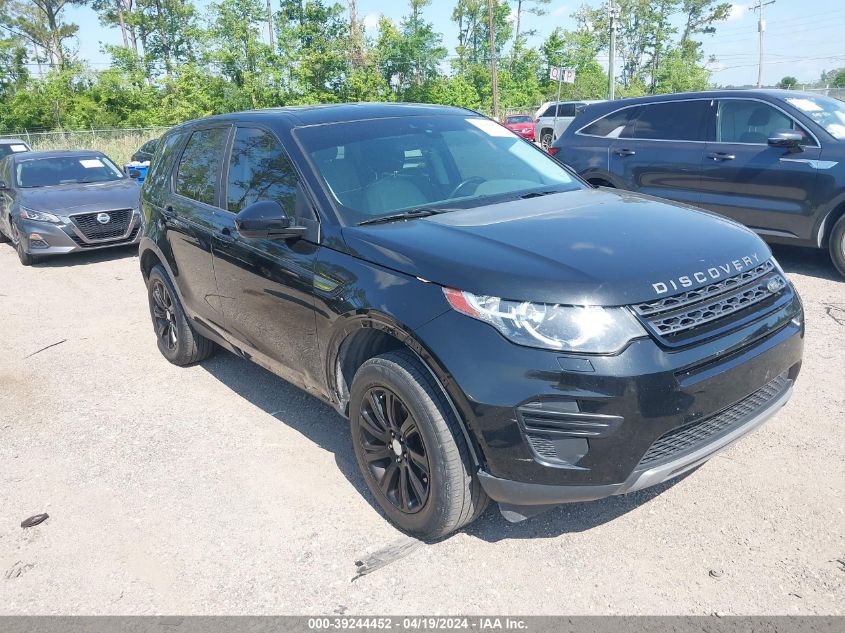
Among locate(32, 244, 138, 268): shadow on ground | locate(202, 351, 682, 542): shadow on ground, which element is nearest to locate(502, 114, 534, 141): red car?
locate(32, 244, 138, 268): shadow on ground

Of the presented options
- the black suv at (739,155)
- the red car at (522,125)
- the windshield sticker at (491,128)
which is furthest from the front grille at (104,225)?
the red car at (522,125)

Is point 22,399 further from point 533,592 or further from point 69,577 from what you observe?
point 533,592

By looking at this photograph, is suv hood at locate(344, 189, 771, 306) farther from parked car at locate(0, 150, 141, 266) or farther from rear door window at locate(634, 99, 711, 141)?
parked car at locate(0, 150, 141, 266)

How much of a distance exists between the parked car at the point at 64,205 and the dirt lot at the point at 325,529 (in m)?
5.83

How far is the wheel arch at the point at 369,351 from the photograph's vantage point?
268 cm

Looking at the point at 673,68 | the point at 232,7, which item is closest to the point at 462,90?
the point at 232,7

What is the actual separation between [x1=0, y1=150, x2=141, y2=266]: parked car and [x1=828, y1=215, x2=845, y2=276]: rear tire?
8.90 metres

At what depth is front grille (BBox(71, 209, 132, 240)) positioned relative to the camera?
1000 centimetres

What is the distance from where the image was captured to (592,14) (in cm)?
6350

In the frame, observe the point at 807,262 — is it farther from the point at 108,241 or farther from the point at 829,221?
the point at 108,241

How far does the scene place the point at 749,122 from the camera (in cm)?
707

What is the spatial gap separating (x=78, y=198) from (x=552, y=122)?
61.2ft

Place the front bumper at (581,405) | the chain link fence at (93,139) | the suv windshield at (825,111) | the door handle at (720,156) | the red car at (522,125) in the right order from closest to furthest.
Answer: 1. the front bumper at (581,405)
2. the suv windshield at (825,111)
3. the door handle at (720,156)
4. the chain link fence at (93,139)
5. the red car at (522,125)

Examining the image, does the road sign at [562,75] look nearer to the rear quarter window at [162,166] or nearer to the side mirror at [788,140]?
the side mirror at [788,140]
